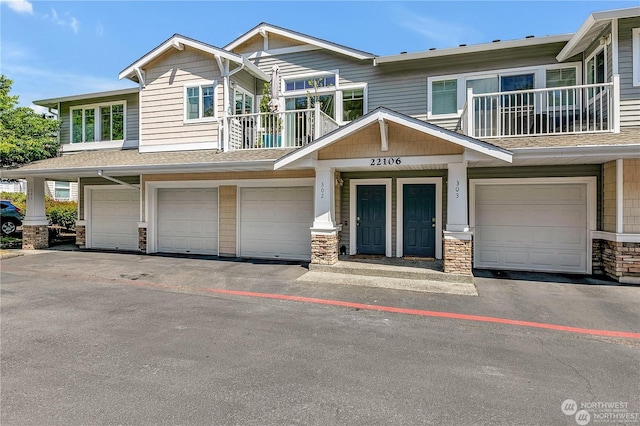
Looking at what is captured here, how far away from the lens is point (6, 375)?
3691 mm

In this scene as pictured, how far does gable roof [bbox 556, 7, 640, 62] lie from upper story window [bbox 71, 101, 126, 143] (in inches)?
593

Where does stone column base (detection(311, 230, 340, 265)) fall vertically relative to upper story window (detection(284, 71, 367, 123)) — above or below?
below

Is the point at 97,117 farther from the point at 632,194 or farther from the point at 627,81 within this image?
the point at 632,194

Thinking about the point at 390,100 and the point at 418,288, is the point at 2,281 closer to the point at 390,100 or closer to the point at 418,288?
the point at 418,288

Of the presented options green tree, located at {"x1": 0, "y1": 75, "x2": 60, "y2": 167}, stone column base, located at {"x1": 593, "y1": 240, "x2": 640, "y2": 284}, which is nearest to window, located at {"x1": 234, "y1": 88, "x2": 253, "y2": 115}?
green tree, located at {"x1": 0, "y1": 75, "x2": 60, "y2": 167}

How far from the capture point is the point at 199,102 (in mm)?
11492

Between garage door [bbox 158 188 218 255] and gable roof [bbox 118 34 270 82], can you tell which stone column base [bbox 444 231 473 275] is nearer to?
garage door [bbox 158 188 218 255]

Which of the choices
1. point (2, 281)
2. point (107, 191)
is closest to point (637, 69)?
point (2, 281)

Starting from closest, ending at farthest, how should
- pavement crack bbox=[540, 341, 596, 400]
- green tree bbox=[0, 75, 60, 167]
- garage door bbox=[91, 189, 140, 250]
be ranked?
pavement crack bbox=[540, 341, 596, 400], garage door bbox=[91, 189, 140, 250], green tree bbox=[0, 75, 60, 167]

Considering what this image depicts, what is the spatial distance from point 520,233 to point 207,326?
334 inches

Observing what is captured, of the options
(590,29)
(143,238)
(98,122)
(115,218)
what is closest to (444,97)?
(590,29)

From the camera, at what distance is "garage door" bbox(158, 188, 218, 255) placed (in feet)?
38.9

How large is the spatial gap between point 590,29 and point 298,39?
8.24 meters

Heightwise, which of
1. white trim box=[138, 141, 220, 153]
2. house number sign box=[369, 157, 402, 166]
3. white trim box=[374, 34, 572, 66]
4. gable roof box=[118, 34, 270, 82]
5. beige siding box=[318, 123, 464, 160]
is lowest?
house number sign box=[369, 157, 402, 166]
